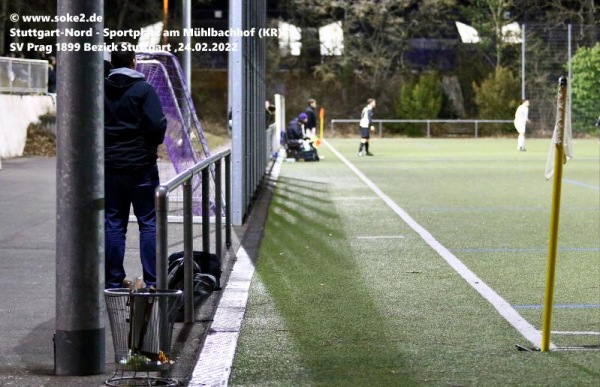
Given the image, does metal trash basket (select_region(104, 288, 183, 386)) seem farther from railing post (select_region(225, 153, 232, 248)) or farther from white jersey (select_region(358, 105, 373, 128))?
white jersey (select_region(358, 105, 373, 128))

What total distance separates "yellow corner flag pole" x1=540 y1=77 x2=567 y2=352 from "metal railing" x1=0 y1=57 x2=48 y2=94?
960 inches

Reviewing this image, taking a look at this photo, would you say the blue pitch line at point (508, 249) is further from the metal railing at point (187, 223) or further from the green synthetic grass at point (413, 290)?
the metal railing at point (187, 223)

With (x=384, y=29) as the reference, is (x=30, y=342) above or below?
below

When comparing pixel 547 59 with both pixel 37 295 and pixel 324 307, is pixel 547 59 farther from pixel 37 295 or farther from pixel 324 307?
pixel 37 295

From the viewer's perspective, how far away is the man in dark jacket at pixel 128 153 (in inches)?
335

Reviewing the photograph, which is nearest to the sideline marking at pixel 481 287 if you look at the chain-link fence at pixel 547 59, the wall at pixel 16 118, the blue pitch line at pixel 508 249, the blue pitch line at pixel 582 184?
the blue pitch line at pixel 508 249

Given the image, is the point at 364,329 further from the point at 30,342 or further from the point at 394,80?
the point at 394,80

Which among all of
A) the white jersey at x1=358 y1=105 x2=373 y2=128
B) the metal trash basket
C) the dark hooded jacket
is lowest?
the metal trash basket

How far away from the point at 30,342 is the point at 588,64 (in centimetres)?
4491

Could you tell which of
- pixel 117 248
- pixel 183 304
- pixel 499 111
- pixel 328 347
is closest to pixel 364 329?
pixel 328 347

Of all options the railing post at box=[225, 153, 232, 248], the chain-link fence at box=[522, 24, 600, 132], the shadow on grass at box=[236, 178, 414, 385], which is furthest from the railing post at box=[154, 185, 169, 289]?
the chain-link fence at box=[522, 24, 600, 132]

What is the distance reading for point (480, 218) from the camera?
16016mm

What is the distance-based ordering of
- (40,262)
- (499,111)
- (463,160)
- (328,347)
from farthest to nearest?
(499,111) → (463,160) → (40,262) → (328,347)

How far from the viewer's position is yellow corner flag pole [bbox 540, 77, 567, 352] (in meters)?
7.00
